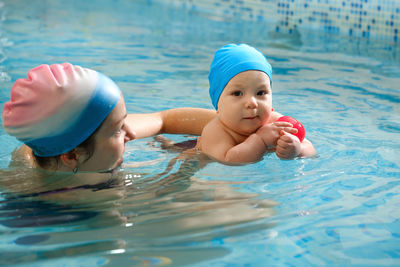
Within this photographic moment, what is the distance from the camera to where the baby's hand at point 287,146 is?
11.4 ft

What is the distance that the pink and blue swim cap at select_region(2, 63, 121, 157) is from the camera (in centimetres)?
273

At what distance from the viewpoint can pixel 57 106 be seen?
2.73 meters

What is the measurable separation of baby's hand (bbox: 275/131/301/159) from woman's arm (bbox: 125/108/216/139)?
1.06 meters

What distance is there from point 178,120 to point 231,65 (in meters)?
0.94

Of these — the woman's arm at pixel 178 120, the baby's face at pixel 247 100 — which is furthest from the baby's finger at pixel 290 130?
the woman's arm at pixel 178 120

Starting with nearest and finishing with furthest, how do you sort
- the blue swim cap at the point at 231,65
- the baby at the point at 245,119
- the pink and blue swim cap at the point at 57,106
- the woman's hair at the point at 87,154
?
the pink and blue swim cap at the point at 57,106, the woman's hair at the point at 87,154, the baby at the point at 245,119, the blue swim cap at the point at 231,65

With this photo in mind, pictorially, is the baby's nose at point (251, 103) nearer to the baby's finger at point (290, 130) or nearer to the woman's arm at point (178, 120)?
the baby's finger at point (290, 130)

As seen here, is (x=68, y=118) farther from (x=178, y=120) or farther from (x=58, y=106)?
(x=178, y=120)

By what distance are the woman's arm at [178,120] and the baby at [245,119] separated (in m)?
0.54

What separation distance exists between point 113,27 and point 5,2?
16.2ft

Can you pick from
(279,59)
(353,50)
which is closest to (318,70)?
(279,59)

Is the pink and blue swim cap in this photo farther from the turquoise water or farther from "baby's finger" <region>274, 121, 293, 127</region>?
"baby's finger" <region>274, 121, 293, 127</region>

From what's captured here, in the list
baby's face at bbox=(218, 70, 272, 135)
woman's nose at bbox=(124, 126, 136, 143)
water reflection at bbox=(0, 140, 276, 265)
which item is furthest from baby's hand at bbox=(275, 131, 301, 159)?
woman's nose at bbox=(124, 126, 136, 143)

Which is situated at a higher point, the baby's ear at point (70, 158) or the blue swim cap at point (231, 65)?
the blue swim cap at point (231, 65)
